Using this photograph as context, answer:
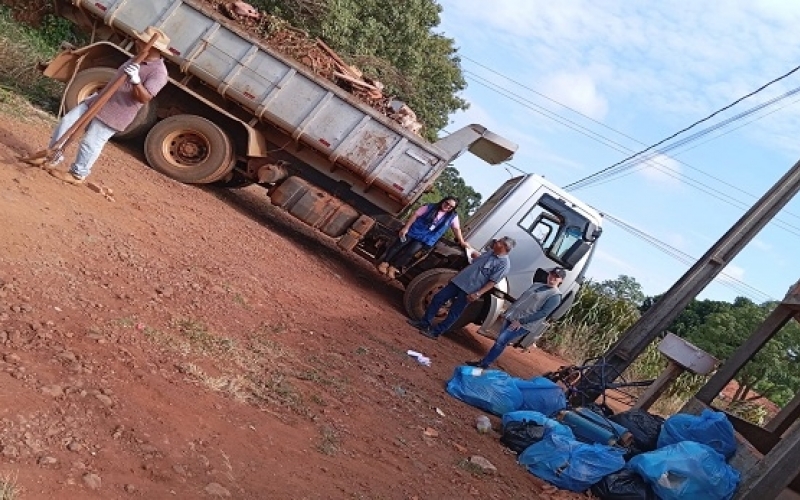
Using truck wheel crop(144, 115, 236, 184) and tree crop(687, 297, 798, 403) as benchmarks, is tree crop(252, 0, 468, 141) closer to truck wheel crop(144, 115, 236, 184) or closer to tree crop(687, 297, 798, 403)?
truck wheel crop(144, 115, 236, 184)

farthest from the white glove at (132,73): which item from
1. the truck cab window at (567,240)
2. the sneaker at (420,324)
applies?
the truck cab window at (567,240)

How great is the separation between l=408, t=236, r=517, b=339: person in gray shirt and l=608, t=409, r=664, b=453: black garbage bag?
87.7 inches

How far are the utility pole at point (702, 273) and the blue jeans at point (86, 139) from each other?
5954 mm

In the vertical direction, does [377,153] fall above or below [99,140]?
above

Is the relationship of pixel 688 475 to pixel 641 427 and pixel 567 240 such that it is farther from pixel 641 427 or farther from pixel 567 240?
pixel 567 240

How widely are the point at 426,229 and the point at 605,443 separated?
3972 millimetres

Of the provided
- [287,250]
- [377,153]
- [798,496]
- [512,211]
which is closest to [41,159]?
[287,250]

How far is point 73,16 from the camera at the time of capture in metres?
10.6

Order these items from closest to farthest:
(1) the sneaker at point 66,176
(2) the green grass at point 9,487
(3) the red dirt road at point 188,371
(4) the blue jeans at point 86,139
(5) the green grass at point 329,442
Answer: (2) the green grass at point 9,487, (3) the red dirt road at point 188,371, (5) the green grass at point 329,442, (1) the sneaker at point 66,176, (4) the blue jeans at point 86,139

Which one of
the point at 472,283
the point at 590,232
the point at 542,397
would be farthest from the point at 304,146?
the point at 542,397

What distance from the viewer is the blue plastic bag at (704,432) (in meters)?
6.77

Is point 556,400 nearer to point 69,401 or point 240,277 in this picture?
point 240,277

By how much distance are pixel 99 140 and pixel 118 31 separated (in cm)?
326

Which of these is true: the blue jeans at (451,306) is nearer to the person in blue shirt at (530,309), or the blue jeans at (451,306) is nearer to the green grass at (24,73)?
the person in blue shirt at (530,309)
